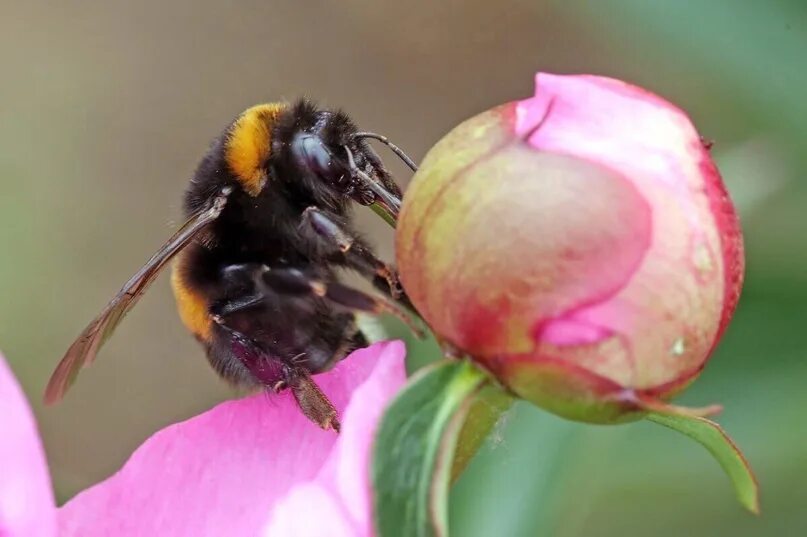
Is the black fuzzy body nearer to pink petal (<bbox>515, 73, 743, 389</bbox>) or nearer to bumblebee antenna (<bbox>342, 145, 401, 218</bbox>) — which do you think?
bumblebee antenna (<bbox>342, 145, 401, 218</bbox>)

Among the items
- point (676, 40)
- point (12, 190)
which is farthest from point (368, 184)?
point (12, 190)

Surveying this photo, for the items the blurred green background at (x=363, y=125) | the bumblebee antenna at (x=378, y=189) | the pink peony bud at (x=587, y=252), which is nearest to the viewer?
the pink peony bud at (x=587, y=252)

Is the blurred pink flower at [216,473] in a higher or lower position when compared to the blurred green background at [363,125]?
higher

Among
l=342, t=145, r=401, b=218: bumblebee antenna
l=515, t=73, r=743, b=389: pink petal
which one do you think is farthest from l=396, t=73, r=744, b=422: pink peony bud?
l=342, t=145, r=401, b=218: bumblebee antenna

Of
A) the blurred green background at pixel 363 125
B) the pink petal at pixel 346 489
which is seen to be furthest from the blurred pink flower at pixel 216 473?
the blurred green background at pixel 363 125

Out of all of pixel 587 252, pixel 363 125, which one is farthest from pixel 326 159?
pixel 363 125

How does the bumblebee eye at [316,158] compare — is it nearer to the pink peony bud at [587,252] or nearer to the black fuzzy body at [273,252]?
the black fuzzy body at [273,252]

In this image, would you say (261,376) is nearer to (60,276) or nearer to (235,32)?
(60,276)
